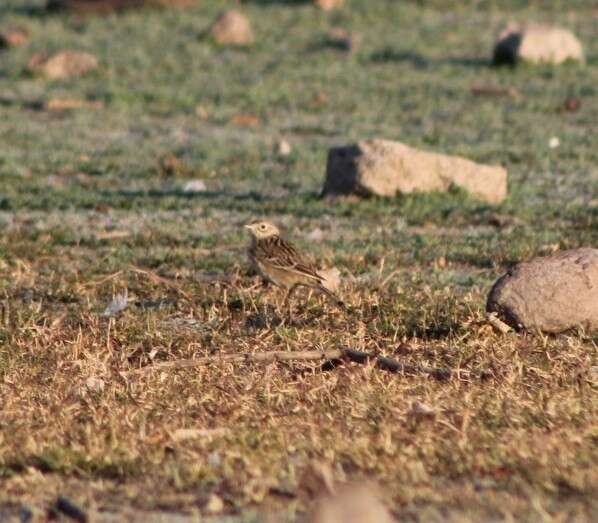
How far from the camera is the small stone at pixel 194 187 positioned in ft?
47.2

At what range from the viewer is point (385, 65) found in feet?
80.1

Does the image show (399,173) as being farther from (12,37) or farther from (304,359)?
(12,37)

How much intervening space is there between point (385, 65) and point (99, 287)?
15.0 metres

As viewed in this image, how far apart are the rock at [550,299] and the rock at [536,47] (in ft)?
52.2

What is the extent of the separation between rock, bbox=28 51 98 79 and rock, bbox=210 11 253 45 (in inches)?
128

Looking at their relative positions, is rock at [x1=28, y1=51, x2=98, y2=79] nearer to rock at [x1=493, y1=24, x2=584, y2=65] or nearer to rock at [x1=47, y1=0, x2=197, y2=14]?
rock at [x1=47, y1=0, x2=197, y2=14]

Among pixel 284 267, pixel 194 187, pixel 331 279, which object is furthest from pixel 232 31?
pixel 284 267

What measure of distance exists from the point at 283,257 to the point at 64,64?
48.6 ft

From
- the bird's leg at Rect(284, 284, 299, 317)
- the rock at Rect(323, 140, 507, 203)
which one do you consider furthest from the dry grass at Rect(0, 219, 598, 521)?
the rock at Rect(323, 140, 507, 203)

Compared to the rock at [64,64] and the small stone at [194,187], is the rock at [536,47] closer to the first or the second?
the rock at [64,64]

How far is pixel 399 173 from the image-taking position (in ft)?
44.1

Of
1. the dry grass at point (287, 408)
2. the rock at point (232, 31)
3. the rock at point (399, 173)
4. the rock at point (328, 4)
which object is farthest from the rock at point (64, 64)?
the dry grass at point (287, 408)

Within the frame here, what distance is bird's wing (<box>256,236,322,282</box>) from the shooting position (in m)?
9.24

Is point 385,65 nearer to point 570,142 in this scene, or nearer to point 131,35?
point 131,35
